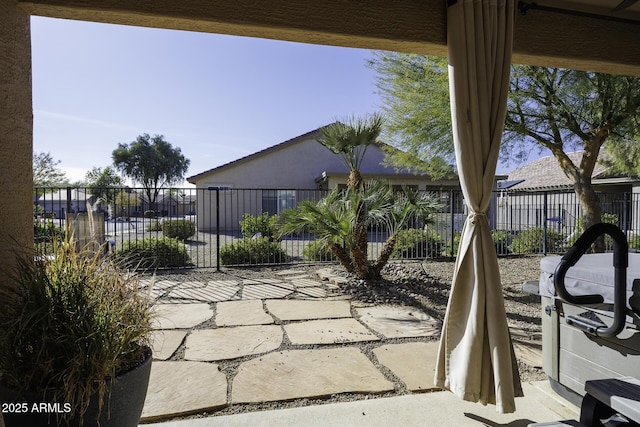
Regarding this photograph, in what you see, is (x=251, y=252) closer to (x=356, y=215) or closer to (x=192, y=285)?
(x=192, y=285)

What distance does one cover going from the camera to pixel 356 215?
5.39 m

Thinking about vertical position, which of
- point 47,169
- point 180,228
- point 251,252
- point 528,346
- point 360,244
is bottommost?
point 528,346

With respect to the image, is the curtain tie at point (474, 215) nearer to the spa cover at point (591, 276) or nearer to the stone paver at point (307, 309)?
the spa cover at point (591, 276)

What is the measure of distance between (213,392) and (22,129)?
2.01 metres

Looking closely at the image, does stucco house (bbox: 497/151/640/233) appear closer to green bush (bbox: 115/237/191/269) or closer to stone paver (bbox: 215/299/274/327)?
stone paver (bbox: 215/299/274/327)

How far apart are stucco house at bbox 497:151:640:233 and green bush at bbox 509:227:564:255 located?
0.83m

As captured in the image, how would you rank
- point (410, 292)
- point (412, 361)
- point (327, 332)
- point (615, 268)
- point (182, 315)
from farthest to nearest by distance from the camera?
point (410, 292) < point (182, 315) < point (327, 332) < point (412, 361) < point (615, 268)

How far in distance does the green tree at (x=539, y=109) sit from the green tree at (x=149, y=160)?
99.3 ft

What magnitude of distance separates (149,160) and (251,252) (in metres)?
29.6

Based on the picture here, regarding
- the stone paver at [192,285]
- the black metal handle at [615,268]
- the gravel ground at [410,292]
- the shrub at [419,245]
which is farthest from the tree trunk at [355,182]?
the black metal handle at [615,268]

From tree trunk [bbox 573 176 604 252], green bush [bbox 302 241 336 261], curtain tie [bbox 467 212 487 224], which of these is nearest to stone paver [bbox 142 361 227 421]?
curtain tie [bbox 467 212 487 224]

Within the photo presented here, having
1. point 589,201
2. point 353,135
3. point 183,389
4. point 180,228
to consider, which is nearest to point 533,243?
point 589,201

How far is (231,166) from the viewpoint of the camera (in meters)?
16.7

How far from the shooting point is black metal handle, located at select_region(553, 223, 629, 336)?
1569 millimetres
